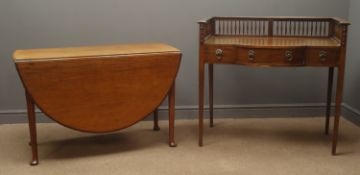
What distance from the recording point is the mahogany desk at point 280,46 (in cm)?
259

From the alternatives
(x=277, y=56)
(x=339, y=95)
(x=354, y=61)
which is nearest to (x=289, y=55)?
(x=277, y=56)

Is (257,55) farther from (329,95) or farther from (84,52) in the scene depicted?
(84,52)

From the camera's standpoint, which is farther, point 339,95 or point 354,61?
point 354,61

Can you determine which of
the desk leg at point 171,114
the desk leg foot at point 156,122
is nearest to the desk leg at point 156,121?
the desk leg foot at point 156,122

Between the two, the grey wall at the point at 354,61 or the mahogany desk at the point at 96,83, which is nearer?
the mahogany desk at the point at 96,83

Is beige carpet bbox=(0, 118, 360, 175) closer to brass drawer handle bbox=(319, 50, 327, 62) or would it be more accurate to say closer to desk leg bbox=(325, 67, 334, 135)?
desk leg bbox=(325, 67, 334, 135)

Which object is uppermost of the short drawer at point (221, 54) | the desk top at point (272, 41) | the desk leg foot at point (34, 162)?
the desk top at point (272, 41)

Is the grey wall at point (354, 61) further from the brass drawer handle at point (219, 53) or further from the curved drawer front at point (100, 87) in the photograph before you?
the curved drawer front at point (100, 87)

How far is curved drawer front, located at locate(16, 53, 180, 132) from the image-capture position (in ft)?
8.15

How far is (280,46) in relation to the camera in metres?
2.60

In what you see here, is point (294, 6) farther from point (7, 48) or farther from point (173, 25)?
point (7, 48)

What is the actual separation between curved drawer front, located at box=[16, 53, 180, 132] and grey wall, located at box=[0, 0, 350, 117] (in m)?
0.66

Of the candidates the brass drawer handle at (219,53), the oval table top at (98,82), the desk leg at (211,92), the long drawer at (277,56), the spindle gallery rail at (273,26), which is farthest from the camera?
the desk leg at (211,92)

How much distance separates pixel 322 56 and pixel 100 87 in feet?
4.40
